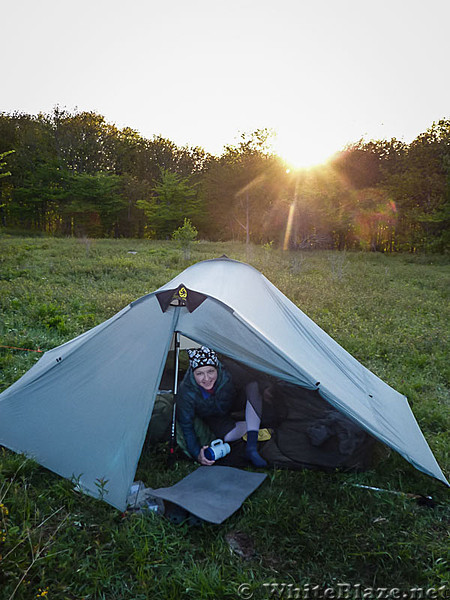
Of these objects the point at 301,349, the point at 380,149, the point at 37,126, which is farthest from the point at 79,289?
the point at 37,126

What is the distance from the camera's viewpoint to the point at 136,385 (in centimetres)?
288

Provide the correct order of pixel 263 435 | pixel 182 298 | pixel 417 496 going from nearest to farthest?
pixel 417 496
pixel 182 298
pixel 263 435

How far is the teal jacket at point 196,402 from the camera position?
126 inches

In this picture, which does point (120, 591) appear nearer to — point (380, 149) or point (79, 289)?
point (79, 289)

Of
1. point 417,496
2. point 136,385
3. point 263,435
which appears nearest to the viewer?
point 417,496

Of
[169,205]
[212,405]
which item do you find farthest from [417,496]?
[169,205]

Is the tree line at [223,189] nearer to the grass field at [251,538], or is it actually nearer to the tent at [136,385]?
the tent at [136,385]

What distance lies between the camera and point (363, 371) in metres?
3.92

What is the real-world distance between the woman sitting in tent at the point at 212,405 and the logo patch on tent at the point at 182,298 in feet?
1.69

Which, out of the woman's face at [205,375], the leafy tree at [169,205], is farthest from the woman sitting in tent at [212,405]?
the leafy tree at [169,205]

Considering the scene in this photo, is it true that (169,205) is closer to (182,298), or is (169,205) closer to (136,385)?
(182,298)

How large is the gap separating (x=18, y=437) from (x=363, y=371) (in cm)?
305

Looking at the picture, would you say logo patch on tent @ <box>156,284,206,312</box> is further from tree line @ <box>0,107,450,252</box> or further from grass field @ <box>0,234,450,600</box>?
tree line @ <box>0,107,450,252</box>

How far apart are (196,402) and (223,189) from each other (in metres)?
26.0
